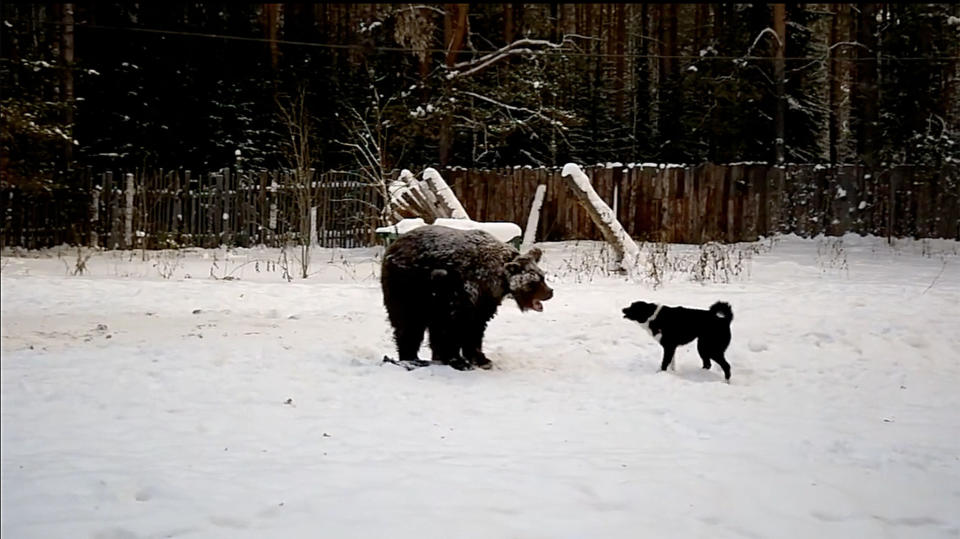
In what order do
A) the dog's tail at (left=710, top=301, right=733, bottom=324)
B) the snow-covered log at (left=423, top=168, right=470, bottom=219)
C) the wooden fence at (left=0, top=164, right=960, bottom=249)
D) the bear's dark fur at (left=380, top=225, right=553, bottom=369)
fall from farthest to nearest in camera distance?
the wooden fence at (left=0, top=164, right=960, bottom=249) < the snow-covered log at (left=423, top=168, right=470, bottom=219) < the bear's dark fur at (left=380, top=225, right=553, bottom=369) < the dog's tail at (left=710, top=301, right=733, bottom=324)

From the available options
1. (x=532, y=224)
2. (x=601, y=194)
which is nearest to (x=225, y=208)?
(x=532, y=224)

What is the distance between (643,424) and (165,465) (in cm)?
283

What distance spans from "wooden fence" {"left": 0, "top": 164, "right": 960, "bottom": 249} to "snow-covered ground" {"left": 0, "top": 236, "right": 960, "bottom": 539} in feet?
22.7

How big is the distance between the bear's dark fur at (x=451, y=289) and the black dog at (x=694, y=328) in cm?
90

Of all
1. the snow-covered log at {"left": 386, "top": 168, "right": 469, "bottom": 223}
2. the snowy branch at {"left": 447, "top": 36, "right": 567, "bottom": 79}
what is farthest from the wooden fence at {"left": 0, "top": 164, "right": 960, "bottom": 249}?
the snowy branch at {"left": 447, "top": 36, "right": 567, "bottom": 79}

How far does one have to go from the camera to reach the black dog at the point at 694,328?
6.85 meters

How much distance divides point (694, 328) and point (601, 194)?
12.4 m

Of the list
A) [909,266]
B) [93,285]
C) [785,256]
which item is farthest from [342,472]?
[785,256]

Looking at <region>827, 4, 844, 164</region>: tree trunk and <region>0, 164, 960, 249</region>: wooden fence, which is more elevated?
<region>827, 4, 844, 164</region>: tree trunk

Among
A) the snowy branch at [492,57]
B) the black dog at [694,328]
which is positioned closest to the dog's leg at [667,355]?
the black dog at [694,328]

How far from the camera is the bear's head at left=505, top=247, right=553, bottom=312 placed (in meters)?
7.11

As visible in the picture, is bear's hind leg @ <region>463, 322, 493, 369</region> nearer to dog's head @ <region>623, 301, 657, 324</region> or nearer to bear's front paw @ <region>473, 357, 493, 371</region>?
bear's front paw @ <region>473, 357, 493, 371</region>

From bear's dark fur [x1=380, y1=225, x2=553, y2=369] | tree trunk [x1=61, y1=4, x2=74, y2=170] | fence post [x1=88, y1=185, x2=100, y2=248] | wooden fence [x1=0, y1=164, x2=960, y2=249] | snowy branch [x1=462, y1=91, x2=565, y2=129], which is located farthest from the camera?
snowy branch [x1=462, y1=91, x2=565, y2=129]

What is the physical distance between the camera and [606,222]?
41.9 ft
